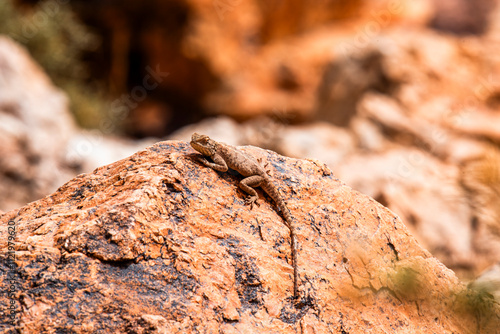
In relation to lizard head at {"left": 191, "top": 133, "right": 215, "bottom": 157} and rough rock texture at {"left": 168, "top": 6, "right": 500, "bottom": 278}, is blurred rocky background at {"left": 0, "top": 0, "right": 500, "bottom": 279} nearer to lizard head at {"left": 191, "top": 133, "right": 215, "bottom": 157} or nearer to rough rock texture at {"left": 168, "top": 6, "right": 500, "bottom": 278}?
rough rock texture at {"left": 168, "top": 6, "right": 500, "bottom": 278}

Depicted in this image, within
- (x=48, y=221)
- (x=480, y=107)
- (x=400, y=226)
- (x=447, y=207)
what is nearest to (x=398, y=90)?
(x=480, y=107)

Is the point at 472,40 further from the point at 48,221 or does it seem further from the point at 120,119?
the point at 48,221

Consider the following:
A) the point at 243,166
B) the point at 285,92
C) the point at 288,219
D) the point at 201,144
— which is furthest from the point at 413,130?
→ the point at 285,92

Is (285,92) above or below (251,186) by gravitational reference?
above

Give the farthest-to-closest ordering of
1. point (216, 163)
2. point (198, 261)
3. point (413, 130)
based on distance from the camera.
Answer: point (413, 130)
point (216, 163)
point (198, 261)

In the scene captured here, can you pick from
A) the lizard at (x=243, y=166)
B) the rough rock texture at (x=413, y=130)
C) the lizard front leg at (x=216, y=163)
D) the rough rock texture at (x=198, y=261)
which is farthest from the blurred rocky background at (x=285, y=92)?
the lizard front leg at (x=216, y=163)

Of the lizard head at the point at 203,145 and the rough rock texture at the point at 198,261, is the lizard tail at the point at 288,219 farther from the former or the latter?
the lizard head at the point at 203,145

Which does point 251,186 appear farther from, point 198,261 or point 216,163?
point 198,261
